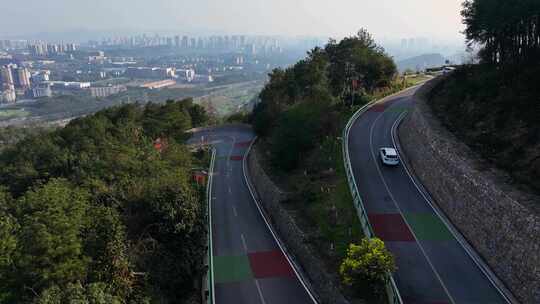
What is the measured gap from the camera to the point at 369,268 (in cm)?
1392

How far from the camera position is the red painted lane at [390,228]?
704 inches

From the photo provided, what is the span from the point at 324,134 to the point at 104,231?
19.4 metres

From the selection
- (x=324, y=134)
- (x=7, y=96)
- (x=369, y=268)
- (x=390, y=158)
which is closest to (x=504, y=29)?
(x=390, y=158)

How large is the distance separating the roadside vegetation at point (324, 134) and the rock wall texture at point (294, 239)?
A: 1.37 ft

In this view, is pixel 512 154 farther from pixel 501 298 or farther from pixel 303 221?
pixel 303 221

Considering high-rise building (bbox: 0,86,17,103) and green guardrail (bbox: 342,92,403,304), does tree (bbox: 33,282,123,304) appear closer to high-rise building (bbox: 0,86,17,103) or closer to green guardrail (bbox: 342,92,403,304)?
green guardrail (bbox: 342,92,403,304)

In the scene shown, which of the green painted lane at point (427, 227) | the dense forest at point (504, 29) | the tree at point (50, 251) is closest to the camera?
the tree at point (50, 251)

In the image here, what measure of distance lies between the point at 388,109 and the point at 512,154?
19727mm

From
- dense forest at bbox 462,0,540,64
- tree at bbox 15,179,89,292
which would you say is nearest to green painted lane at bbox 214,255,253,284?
tree at bbox 15,179,89,292

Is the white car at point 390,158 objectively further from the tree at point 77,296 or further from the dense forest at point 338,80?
the tree at point 77,296

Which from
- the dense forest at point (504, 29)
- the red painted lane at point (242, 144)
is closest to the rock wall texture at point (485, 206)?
the dense forest at point (504, 29)

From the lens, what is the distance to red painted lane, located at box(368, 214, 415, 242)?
17891 mm

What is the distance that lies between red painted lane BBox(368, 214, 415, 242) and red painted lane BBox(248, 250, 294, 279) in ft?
16.0

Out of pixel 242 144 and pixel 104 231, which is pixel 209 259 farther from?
pixel 242 144
